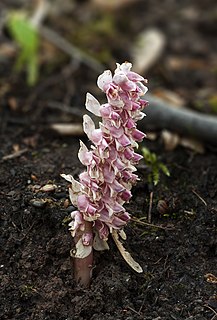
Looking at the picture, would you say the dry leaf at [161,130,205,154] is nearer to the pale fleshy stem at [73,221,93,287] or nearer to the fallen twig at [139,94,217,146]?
the fallen twig at [139,94,217,146]

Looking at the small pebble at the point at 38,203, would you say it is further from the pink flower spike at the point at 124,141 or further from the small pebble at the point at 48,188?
the pink flower spike at the point at 124,141

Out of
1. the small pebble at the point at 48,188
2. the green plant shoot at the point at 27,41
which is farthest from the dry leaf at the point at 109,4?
the small pebble at the point at 48,188

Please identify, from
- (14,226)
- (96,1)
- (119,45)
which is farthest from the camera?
(96,1)

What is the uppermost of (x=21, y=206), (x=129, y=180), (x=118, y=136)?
(x=118, y=136)

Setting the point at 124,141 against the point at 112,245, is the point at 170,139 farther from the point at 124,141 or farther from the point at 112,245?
the point at 124,141

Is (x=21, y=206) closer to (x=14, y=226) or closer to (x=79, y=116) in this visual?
(x=14, y=226)

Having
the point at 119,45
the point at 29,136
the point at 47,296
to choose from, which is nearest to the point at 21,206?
the point at 47,296

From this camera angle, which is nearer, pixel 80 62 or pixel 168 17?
pixel 80 62

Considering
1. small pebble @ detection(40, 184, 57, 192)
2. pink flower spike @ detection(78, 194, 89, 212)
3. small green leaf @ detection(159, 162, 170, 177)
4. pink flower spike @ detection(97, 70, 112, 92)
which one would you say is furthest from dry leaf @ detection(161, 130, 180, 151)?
pink flower spike @ detection(97, 70, 112, 92)
